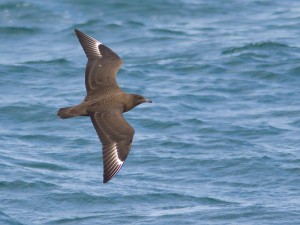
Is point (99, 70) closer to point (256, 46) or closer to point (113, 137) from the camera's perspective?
point (113, 137)

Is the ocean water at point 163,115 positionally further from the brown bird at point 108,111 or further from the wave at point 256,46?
the brown bird at point 108,111

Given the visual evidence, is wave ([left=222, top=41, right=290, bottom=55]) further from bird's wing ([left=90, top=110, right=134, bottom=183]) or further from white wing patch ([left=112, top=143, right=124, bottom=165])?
white wing patch ([left=112, top=143, right=124, bottom=165])

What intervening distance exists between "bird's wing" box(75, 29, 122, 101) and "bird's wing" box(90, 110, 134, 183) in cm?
54

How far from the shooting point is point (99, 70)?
1109 centimetres

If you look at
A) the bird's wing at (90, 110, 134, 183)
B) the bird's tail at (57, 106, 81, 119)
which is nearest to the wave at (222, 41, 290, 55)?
the bird's wing at (90, 110, 134, 183)

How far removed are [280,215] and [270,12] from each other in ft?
30.5

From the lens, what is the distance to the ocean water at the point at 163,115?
39.2 ft

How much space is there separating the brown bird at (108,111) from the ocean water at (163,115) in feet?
5.17

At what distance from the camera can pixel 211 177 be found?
12.8 meters

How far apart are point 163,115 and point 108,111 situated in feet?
14.8

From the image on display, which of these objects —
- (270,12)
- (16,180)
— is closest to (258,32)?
(270,12)

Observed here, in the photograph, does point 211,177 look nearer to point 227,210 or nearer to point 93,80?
point 227,210

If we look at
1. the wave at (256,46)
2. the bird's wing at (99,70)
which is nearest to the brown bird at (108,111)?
the bird's wing at (99,70)

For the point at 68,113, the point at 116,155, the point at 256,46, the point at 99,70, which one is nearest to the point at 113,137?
the point at 116,155
